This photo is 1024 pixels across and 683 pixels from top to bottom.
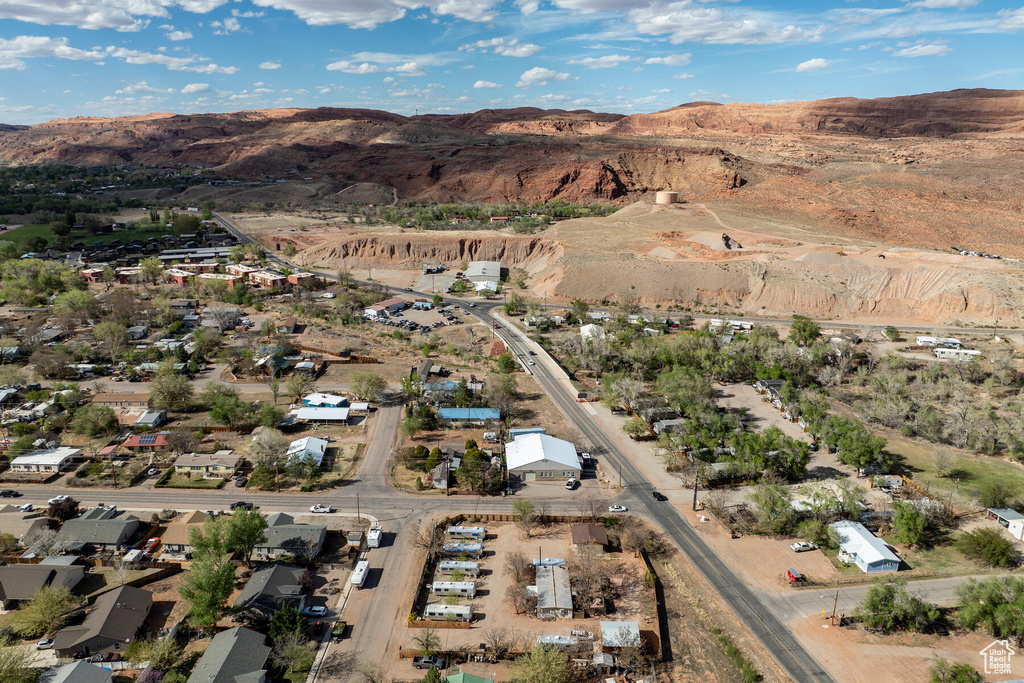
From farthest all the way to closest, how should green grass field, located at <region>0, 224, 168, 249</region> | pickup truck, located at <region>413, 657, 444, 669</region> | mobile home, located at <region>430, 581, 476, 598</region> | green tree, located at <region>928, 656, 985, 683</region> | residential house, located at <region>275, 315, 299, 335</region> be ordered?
green grass field, located at <region>0, 224, 168, 249</region> → residential house, located at <region>275, 315, 299, 335</region> → mobile home, located at <region>430, 581, 476, 598</region> → pickup truck, located at <region>413, 657, 444, 669</region> → green tree, located at <region>928, 656, 985, 683</region>

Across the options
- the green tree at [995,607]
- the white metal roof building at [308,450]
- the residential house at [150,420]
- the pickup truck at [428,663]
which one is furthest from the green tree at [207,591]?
the green tree at [995,607]

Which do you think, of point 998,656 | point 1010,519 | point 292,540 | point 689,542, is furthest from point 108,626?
point 1010,519

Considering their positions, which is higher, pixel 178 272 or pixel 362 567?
pixel 178 272

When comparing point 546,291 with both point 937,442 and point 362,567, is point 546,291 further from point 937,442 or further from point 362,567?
point 362,567

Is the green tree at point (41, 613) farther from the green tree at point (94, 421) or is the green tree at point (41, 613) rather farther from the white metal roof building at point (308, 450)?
the green tree at point (94, 421)

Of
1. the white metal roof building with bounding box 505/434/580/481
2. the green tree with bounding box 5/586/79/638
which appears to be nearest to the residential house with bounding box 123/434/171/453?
the green tree with bounding box 5/586/79/638

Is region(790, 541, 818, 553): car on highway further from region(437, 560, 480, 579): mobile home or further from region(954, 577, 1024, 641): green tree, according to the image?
region(437, 560, 480, 579): mobile home

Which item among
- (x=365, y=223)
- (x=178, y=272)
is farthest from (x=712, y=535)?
(x=365, y=223)
